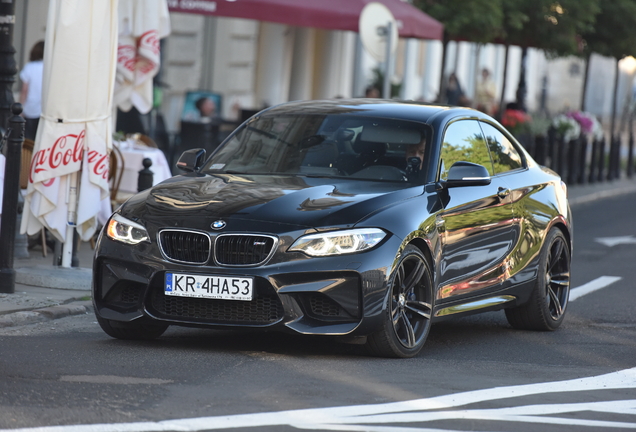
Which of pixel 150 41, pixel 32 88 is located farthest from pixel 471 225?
pixel 32 88

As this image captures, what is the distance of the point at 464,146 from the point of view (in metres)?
8.12

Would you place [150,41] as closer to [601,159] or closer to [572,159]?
[572,159]

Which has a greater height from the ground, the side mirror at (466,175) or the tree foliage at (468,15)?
the tree foliage at (468,15)

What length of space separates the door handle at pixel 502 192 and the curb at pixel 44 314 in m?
2.84

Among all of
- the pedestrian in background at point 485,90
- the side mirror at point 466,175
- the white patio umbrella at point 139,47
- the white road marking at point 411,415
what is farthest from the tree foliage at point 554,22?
the white road marking at point 411,415

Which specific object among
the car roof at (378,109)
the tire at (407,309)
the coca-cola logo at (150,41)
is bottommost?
the tire at (407,309)

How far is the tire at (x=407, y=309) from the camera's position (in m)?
6.87

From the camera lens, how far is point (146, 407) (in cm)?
540

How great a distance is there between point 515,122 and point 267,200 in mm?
17349

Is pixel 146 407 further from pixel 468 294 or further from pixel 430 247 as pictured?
pixel 468 294

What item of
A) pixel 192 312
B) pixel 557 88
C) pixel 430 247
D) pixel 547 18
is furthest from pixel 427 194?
pixel 557 88

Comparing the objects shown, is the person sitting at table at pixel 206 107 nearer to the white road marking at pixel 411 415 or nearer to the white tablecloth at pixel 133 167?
the white tablecloth at pixel 133 167

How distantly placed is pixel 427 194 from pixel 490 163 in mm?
1114

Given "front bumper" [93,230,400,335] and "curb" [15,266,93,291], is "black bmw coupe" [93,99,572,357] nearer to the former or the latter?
"front bumper" [93,230,400,335]
